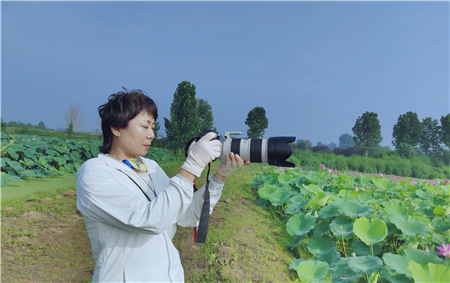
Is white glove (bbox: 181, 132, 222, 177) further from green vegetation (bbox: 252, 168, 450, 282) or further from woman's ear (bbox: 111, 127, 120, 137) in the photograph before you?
green vegetation (bbox: 252, 168, 450, 282)

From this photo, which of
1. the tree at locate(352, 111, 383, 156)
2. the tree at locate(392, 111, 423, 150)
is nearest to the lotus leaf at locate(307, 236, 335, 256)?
the tree at locate(352, 111, 383, 156)

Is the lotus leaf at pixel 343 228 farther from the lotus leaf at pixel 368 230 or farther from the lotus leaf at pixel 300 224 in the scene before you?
the lotus leaf at pixel 368 230

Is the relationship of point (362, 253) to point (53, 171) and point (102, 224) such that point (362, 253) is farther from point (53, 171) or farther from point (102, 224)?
point (53, 171)

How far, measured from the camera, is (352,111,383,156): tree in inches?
747

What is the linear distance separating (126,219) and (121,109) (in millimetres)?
525

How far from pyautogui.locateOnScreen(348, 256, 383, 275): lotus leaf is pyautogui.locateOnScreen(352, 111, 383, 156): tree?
1896 centimetres

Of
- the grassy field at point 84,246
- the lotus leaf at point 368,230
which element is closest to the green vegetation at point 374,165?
the grassy field at point 84,246

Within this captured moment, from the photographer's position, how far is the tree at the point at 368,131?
18984mm

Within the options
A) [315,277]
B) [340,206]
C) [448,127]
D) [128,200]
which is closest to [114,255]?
[128,200]

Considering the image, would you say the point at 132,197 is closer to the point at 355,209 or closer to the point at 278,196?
the point at 355,209

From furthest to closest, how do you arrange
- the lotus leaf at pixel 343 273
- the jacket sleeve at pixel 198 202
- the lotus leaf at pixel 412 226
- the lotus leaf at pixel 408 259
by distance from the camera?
the lotus leaf at pixel 412 226 → the lotus leaf at pixel 343 273 → the lotus leaf at pixel 408 259 → the jacket sleeve at pixel 198 202

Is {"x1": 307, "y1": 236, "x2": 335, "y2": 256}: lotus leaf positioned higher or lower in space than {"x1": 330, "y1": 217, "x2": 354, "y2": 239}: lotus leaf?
lower

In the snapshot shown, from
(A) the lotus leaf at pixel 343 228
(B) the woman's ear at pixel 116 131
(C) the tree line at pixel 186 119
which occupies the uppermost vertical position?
(C) the tree line at pixel 186 119

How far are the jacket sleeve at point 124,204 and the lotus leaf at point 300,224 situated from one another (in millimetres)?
2074
